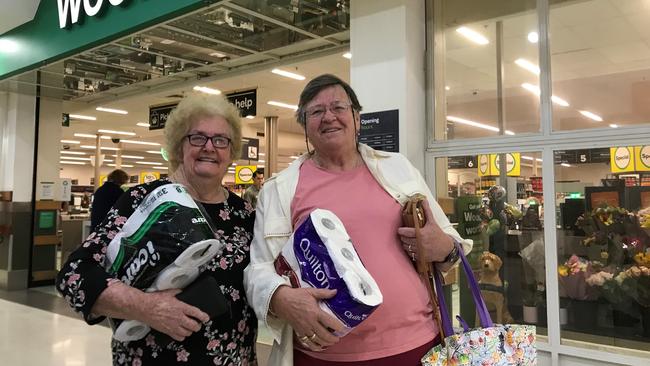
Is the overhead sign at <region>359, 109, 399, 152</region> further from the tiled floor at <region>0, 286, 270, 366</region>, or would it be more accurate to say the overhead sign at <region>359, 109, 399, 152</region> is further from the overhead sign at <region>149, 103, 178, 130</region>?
the overhead sign at <region>149, 103, 178, 130</region>

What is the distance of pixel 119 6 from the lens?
13.7ft

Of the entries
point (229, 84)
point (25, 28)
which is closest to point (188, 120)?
point (25, 28)

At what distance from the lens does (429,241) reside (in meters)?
1.35

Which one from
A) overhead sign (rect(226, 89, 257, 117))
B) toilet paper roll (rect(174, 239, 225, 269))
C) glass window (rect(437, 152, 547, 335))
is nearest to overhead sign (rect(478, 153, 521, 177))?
glass window (rect(437, 152, 547, 335))

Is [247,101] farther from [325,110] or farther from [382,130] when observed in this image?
[325,110]

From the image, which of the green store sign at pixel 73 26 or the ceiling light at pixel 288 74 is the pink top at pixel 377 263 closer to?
the green store sign at pixel 73 26

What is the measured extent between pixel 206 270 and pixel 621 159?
98.4 inches

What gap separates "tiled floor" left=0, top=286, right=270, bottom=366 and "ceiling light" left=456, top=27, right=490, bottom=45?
2.92 meters

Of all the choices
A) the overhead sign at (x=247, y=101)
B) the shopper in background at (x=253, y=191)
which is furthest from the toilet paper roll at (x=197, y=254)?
the shopper in background at (x=253, y=191)

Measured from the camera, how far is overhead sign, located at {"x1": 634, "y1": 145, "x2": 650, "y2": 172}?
8.61 feet

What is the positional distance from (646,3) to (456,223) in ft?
7.17

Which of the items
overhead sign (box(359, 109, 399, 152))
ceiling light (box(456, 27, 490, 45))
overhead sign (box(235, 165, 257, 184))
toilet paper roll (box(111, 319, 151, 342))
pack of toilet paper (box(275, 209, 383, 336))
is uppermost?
ceiling light (box(456, 27, 490, 45))

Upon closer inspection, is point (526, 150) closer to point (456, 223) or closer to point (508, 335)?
point (456, 223)

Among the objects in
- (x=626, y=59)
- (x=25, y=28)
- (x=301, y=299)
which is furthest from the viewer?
(x=25, y=28)
